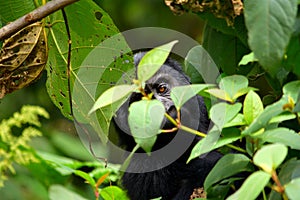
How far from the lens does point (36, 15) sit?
3.87 ft

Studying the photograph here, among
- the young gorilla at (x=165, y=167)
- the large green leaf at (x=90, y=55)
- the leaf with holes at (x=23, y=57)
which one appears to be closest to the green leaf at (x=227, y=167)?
the large green leaf at (x=90, y=55)

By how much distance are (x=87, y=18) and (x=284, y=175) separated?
632 millimetres

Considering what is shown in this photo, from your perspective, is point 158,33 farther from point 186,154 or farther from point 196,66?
point 196,66

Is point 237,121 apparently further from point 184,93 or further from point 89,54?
point 89,54

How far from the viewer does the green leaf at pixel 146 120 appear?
3.18 ft

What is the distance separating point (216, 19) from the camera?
50.6 inches

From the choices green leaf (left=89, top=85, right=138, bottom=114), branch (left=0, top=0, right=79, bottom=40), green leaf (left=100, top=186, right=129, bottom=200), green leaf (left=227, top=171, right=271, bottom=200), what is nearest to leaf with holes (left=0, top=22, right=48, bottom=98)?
branch (left=0, top=0, right=79, bottom=40)

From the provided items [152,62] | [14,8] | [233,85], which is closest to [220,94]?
[233,85]

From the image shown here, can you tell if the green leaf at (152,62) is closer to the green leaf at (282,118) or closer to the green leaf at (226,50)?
the green leaf at (282,118)

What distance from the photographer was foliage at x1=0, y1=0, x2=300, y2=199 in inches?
36.8

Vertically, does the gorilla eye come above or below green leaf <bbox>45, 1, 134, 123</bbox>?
below

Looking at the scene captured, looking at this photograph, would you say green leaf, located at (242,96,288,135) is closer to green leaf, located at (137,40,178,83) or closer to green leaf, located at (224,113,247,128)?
green leaf, located at (224,113,247,128)

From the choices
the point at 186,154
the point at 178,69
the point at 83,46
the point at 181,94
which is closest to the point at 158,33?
the point at 178,69

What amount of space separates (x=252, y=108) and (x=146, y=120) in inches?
8.2
